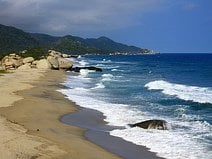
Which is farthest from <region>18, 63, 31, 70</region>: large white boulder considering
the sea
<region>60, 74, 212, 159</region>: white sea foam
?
<region>60, 74, 212, 159</region>: white sea foam

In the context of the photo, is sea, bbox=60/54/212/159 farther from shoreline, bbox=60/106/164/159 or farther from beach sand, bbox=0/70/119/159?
beach sand, bbox=0/70/119/159

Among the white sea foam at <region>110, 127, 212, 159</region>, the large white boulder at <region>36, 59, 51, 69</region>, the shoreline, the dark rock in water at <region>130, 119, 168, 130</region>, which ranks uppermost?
the large white boulder at <region>36, 59, 51, 69</region>

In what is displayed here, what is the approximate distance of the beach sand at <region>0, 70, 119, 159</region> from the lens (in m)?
18.5

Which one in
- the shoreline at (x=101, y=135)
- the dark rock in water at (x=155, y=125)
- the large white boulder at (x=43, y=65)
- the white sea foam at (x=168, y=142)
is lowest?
the shoreline at (x=101, y=135)

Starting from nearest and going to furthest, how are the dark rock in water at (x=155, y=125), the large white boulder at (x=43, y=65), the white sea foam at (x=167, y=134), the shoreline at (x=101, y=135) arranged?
the shoreline at (x=101, y=135)
the white sea foam at (x=167, y=134)
the dark rock in water at (x=155, y=125)
the large white boulder at (x=43, y=65)

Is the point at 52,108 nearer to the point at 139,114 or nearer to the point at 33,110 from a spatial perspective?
the point at 33,110

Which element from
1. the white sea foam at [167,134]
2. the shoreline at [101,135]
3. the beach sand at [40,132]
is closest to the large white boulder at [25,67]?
the beach sand at [40,132]

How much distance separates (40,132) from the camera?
76.2ft

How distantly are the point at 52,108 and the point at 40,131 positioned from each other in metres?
9.68

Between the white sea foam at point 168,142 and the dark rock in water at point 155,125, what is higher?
the dark rock in water at point 155,125

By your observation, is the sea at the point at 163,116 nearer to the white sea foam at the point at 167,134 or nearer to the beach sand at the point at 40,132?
the white sea foam at the point at 167,134

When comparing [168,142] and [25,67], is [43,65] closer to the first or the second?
[25,67]

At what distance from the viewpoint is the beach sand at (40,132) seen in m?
18.5

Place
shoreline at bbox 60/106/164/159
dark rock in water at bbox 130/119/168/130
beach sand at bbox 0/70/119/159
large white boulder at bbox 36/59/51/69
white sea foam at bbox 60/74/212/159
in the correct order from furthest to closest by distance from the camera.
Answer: large white boulder at bbox 36/59/51/69, dark rock in water at bbox 130/119/168/130, white sea foam at bbox 60/74/212/159, shoreline at bbox 60/106/164/159, beach sand at bbox 0/70/119/159
